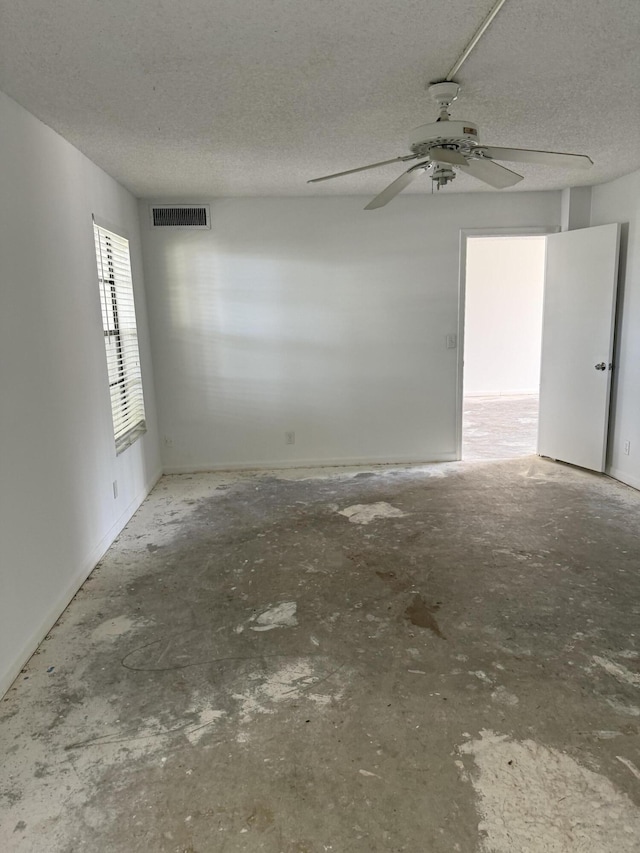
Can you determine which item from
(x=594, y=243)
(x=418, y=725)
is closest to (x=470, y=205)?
(x=594, y=243)

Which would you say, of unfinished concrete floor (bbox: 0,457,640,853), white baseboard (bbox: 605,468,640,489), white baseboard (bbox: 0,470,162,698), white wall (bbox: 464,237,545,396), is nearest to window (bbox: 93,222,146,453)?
white baseboard (bbox: 0,470,162,698)

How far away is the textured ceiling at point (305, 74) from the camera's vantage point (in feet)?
6.02

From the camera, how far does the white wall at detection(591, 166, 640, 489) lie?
4.22m

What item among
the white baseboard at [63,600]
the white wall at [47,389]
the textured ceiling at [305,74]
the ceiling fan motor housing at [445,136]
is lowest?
the white baseboard at [63,600]

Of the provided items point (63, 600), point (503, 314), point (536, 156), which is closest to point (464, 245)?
point (536, 156)

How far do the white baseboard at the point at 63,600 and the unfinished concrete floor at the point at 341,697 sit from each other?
51mm

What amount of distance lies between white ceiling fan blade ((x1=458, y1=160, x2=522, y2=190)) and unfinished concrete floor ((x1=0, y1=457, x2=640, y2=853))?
2.01 meters

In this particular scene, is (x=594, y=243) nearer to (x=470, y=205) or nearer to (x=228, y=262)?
(x=470, y=205)

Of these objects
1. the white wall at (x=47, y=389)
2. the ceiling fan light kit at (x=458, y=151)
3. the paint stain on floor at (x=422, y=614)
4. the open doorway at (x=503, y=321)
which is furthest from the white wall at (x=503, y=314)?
the paint stain on floor at (x=422, y=614)

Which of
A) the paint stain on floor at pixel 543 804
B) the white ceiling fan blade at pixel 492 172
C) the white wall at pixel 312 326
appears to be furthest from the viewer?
the white wall at pixel 312 326

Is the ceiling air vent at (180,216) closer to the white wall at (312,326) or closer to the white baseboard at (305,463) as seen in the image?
the white wall at (312,326)

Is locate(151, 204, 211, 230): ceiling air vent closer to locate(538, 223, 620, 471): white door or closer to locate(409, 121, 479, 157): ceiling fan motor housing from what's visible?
locate(409, 121, 479, 157): ceiling fan motor housing

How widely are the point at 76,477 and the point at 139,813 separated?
1.86 metres

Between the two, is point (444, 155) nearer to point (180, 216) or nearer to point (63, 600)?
point (63, 600)
